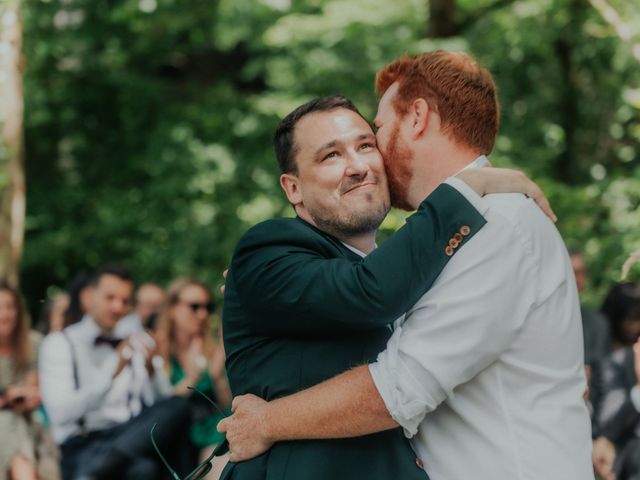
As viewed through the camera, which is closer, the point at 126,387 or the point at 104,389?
the point at 104,389

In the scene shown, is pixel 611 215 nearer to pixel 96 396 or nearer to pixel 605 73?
pixel 605 73

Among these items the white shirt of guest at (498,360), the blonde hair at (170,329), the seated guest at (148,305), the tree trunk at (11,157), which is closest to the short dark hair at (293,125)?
the white shirt of guest at (498,360)

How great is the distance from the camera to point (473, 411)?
9.30 ft

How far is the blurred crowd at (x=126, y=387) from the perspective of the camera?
21.9 ft

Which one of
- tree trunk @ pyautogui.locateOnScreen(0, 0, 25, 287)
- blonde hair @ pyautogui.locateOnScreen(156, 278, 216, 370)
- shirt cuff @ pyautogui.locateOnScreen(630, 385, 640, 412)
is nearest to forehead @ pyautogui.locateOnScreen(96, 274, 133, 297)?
blonde hair @ pyautogui.locateOnScreen(156, 278, 216, 370)

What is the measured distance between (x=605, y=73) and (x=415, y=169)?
1142 cm

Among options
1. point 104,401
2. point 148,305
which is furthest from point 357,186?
point 148,305

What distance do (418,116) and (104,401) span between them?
4.45 m

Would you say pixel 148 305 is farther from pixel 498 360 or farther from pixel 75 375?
pixel 498 360

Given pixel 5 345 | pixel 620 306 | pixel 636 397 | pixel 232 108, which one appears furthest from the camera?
pixel 232 108

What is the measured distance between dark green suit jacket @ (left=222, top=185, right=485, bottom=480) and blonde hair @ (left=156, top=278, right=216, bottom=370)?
4.81m

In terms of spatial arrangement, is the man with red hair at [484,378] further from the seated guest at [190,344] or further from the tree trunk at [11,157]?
the tree trunk at [11,157]

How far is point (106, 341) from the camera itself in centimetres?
718

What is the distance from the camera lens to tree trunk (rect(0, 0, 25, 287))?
11.3 meters
